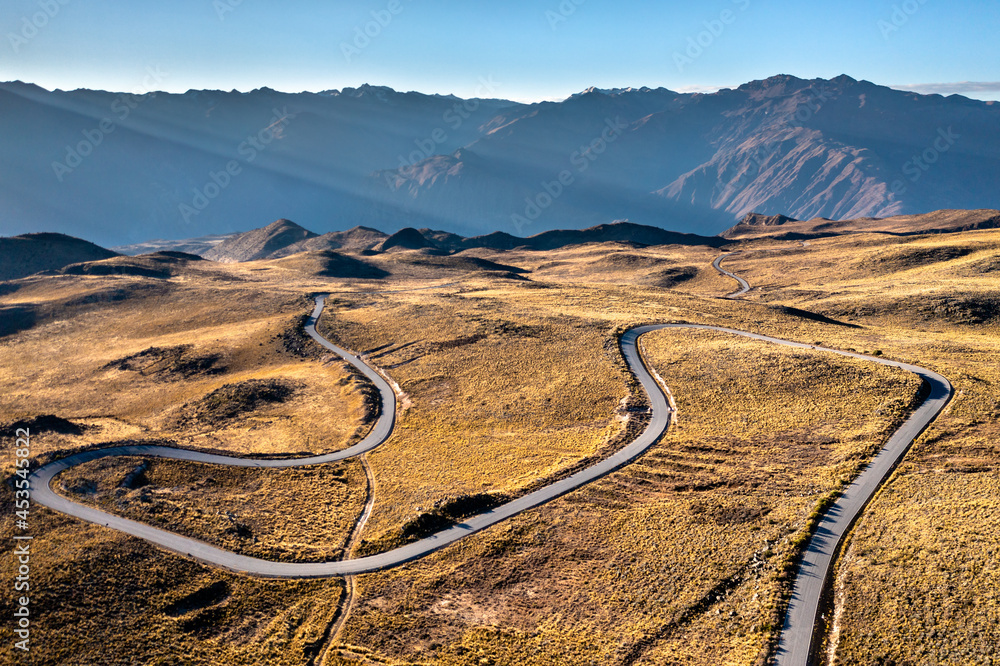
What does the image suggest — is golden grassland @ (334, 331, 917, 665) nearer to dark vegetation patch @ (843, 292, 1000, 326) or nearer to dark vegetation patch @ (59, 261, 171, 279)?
dark vegetation patch @ (843, 292, 1000, 326)

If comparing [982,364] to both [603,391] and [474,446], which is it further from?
[474,446]

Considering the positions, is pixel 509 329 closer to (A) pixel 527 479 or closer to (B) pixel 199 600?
(A) pixel 527 479

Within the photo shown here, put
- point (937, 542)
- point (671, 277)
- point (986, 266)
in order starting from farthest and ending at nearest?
point (671, 277) < point (986, 266) < point (937, 542)

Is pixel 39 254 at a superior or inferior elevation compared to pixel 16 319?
superior

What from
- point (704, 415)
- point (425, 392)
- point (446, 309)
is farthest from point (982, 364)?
point (446, 309)

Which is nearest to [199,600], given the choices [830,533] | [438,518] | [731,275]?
[438,518]

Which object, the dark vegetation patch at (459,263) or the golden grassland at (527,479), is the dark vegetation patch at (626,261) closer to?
the dark vegetation patch at (459,263)

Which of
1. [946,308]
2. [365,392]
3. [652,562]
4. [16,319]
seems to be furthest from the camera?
[16,319]
